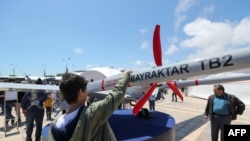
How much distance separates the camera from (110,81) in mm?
5449

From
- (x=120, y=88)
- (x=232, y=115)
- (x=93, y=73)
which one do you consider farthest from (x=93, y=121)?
(x=93, y=73)

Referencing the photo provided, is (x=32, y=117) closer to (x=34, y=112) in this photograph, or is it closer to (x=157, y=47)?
(x=34, y=112)

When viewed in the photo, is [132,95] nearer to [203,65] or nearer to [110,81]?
[110,81]

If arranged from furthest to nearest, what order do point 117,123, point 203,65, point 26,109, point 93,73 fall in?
point 93,73 → point 26,109 → point 117,123 → point 203,65

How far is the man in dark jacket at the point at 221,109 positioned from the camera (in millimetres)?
5078

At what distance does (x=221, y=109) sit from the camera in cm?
509

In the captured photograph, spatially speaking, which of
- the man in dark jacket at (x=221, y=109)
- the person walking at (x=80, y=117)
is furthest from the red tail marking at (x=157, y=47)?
the person walking at (x=80, y=117)

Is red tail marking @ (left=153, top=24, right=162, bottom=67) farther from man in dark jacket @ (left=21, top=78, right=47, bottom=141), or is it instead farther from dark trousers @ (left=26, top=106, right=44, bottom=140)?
dark trousers @ (left=26, top=106, right=44, bottom=140)

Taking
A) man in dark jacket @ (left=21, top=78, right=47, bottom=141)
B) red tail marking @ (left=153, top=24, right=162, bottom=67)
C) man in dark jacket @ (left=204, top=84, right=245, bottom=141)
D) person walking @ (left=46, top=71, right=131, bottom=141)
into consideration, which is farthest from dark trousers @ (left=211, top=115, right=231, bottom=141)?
man in dark jacket @ (left=21, top=78, right=47, bottom=141)

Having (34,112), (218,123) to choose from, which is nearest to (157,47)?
(218,123)

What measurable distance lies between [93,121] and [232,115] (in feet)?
14.6

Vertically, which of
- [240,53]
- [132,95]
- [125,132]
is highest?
[240,53]

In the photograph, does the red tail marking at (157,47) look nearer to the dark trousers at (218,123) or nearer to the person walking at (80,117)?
the dark trousers at (218,123)

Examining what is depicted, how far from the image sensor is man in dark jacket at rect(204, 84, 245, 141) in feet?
16.7
